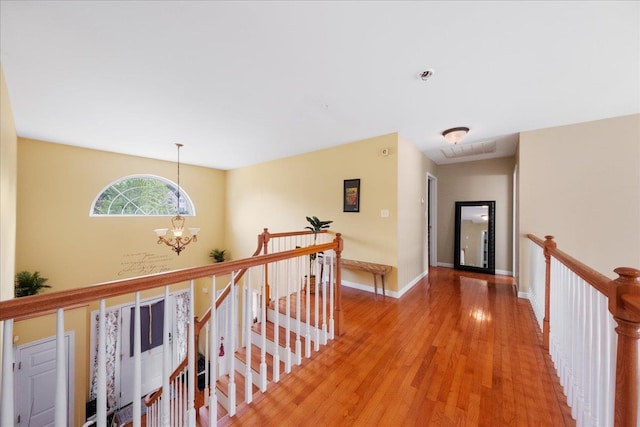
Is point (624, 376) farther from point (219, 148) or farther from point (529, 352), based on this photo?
point (219, 148)

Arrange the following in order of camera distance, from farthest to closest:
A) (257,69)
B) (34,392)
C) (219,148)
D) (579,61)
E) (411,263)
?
(219,148), (411,263), (34,392), (257,69), (579,61)

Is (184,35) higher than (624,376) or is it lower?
higher

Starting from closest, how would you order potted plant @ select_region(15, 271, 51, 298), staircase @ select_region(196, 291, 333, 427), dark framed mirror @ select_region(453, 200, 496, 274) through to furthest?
staircase @ select_region(196, 291, 333, 427) → potted plant @ select_region(15, 271, 51, 298) → dark framed mirror @ select_region(453, 200, 496, 274)

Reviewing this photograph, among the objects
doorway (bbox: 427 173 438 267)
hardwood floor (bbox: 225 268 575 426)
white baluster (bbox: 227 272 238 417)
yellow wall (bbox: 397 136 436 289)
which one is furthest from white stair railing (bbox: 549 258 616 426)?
doorway (bbox: 427 173 438 267)

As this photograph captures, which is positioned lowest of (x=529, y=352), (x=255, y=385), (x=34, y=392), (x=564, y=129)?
(x=34, y=392)

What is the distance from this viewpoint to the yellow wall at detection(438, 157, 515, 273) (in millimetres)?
4836

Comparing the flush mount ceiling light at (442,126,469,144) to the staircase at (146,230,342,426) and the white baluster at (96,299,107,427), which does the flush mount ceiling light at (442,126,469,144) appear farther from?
the white baluster at (96,299,107,427)

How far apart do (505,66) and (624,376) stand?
2.21 meters

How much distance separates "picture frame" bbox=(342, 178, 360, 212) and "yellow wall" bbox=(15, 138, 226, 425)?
419 cm

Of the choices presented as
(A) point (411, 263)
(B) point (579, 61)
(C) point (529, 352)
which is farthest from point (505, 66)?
(A) point (411, 263)

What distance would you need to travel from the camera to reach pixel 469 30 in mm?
1647

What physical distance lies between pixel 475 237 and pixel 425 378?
14.1 ft

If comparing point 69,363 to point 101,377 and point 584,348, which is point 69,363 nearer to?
point 101,377

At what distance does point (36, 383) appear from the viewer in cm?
354
